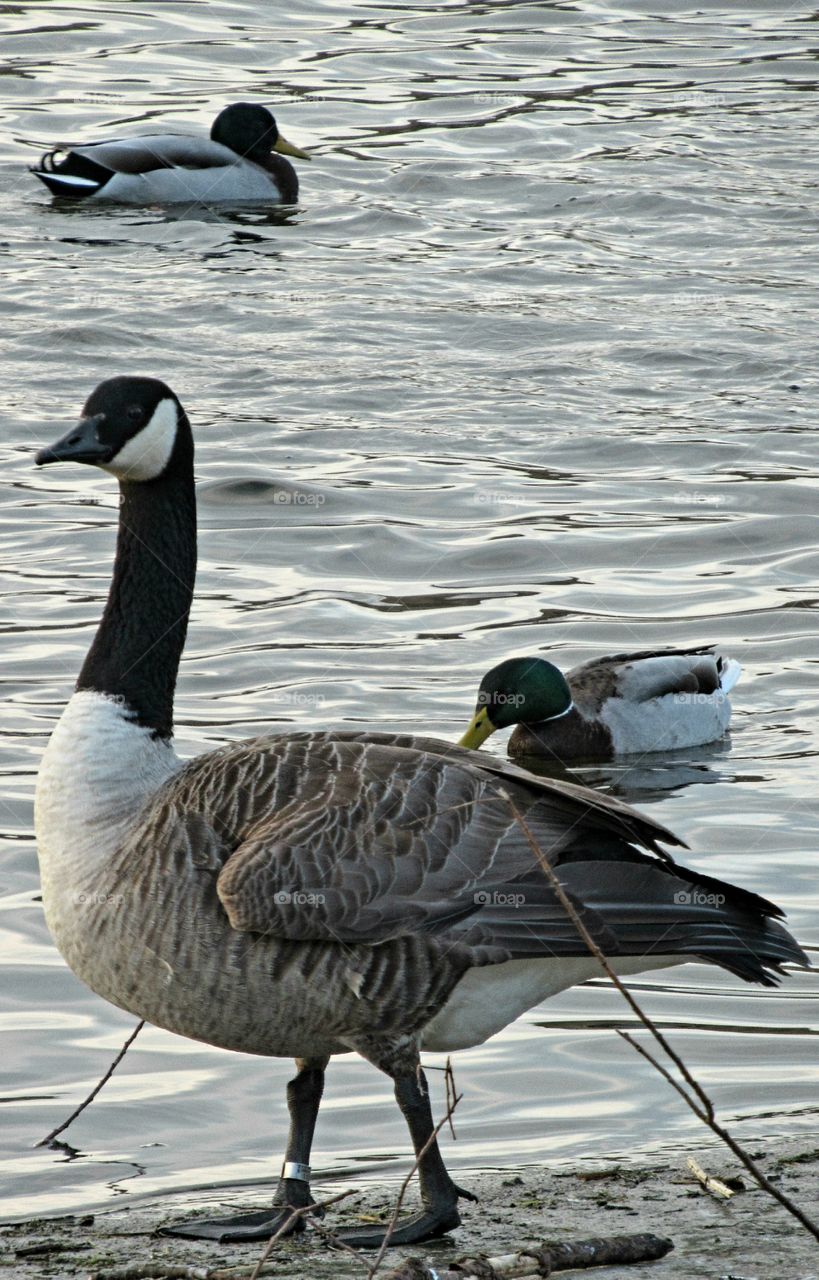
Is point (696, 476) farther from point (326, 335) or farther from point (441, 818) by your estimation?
point (441, 818)

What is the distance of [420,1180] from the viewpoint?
5.69 m

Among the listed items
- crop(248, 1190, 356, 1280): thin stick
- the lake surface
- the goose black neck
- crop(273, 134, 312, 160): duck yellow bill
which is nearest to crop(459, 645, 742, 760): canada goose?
the lake surface

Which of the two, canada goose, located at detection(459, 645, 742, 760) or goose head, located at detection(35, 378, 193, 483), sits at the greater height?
goose head, located at detection(35, 378, 193, 483)

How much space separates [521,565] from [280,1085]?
6.30m

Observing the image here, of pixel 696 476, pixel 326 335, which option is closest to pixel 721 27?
pixel 326 335

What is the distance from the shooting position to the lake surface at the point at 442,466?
7203mm

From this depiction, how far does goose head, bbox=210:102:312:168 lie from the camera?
2300 centimetres

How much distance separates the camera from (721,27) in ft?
100
